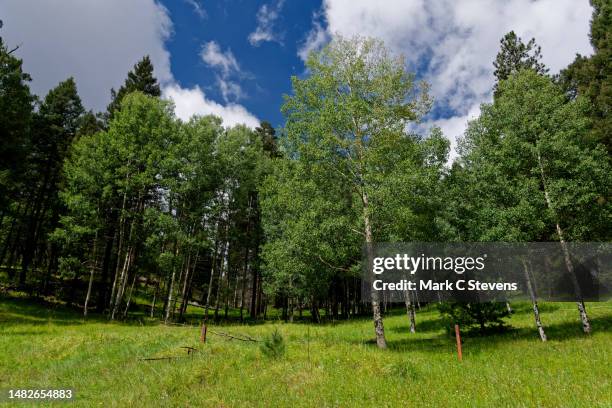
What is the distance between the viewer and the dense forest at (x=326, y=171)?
1841 centimetres

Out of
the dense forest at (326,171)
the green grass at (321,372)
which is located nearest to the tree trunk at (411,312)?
the dense forest at (326,171)

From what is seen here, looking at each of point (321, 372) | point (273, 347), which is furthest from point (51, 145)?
point (321, 372)

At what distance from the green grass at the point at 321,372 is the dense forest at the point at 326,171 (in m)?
3.92

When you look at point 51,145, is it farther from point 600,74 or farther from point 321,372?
point 600,74

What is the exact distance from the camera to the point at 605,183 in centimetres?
1900

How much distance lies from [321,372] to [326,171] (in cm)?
1040

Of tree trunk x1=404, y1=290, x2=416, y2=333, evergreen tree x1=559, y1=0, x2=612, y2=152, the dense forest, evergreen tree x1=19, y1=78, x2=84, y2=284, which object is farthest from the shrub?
evergreen tree x1=19, y1=78, x2=84, y2=284

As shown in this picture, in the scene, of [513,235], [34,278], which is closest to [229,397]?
[513,235]

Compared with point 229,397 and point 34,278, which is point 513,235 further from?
point 34,278

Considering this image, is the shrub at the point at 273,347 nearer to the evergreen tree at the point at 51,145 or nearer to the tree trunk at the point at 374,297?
the tree trunk at the point at 374,297

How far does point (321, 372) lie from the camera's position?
428 inches

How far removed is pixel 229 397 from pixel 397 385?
4.40 metres

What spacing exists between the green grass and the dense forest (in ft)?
12.8

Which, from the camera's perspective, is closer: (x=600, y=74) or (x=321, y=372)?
(x=321, y=372)
